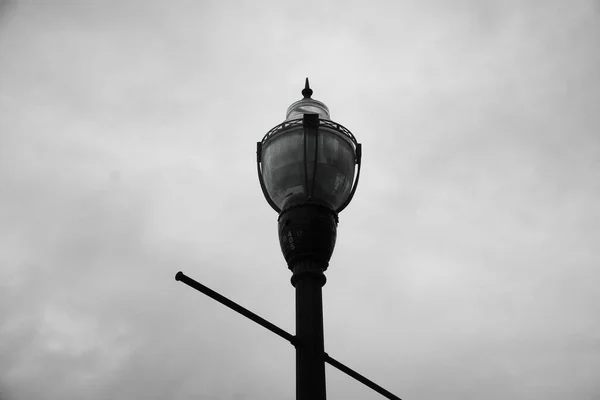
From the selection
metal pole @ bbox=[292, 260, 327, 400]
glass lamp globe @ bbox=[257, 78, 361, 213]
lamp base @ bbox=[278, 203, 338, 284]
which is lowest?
metal pole @ bbox=[292, 260, 327, 400]

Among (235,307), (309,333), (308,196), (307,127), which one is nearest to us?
(235,307)

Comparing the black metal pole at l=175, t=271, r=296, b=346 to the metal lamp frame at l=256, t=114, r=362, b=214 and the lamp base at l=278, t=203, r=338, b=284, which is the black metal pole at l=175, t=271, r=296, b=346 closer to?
the lamp base at l=278, t=203, r=338, b=284

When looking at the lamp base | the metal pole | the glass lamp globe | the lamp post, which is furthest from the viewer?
the glass lamp globe

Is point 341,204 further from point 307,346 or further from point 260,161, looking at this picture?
point 307,346

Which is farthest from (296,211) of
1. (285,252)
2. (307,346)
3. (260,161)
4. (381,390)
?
(381,390)

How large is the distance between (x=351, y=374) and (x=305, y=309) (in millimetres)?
473

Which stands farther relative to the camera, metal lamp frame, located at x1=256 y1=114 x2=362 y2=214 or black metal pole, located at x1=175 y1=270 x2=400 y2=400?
metal lamp frame, located at x1=256 y1=114 x2=362 y2=214

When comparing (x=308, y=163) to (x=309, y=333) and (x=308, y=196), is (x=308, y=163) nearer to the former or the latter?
(x=308, y=196)

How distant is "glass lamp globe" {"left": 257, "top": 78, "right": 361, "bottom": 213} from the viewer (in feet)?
13.9

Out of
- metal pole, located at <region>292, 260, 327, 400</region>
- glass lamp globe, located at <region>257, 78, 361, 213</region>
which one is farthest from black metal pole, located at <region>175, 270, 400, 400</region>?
glass lamp globe, located at <region>257, 78, 361, 213</region>

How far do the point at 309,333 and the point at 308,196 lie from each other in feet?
2.98

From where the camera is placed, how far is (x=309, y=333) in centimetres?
380

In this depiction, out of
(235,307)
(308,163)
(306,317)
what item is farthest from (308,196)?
(235,307)

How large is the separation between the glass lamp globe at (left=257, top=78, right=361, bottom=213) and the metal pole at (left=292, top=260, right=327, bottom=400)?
0.49 meters
